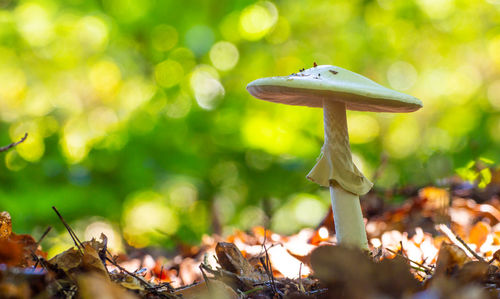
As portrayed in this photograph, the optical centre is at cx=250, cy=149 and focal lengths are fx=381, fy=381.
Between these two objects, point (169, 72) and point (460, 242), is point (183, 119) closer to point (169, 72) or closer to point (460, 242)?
point (169, 72)

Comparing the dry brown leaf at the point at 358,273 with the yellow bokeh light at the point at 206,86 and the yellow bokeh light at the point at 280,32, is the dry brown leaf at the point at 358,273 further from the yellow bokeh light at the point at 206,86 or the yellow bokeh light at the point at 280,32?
the yellow bokeh light at the point at 280,32

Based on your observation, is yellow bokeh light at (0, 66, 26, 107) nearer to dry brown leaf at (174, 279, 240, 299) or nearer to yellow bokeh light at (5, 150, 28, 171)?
yellow bokeh light at (5, 150, 28, 171)

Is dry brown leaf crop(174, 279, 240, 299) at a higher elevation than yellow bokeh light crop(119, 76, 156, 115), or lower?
lower

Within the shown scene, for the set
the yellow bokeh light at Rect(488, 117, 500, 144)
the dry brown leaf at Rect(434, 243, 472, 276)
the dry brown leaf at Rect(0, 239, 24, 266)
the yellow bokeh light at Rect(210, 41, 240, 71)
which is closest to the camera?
the dry brown leaf at Rect(0, 239, 24, 266)

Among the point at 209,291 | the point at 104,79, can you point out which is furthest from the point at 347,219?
the point at 104,79

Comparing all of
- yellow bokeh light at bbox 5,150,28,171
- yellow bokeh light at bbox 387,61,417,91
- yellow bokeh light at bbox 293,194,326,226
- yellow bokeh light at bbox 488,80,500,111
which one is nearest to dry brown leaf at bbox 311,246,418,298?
yellow bokeh light at bbox 5,150,28,171

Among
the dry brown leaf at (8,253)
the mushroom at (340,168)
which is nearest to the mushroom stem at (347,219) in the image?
the mushroom at (340,168)
